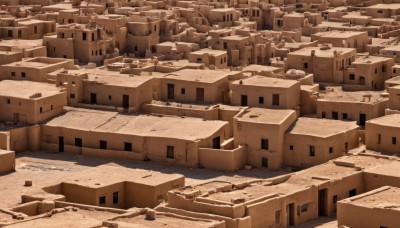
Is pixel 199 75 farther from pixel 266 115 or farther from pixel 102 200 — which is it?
pixel 102 200

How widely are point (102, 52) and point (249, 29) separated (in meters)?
13.5

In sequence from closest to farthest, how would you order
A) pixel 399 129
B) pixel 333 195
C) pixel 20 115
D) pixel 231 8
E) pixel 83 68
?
1. pixel 333 195
2. pixel 399 129
3. pixel 20 115
4. pixel 83 68
5. pixel 231 8

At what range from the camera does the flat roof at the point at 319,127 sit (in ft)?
241

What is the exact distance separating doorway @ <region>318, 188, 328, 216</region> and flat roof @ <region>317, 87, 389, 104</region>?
1509cm

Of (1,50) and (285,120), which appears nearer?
(285,120)

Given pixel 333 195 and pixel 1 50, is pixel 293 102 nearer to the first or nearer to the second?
pixel 333 195

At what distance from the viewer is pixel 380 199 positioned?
61.4 meters

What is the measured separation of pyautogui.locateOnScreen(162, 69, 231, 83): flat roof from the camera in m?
81.9

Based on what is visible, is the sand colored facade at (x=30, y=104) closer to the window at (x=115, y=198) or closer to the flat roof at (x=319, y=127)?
the window at (x=115, y=198)

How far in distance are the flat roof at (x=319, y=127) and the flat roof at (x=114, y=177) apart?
30.0ft

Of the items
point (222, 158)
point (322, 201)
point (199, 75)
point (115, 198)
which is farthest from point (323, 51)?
point (115, 198)

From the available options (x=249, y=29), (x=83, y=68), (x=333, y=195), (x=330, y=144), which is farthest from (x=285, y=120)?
(x=249, y=29)

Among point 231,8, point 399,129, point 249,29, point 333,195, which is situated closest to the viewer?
point 333,195

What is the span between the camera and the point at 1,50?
300 ft
